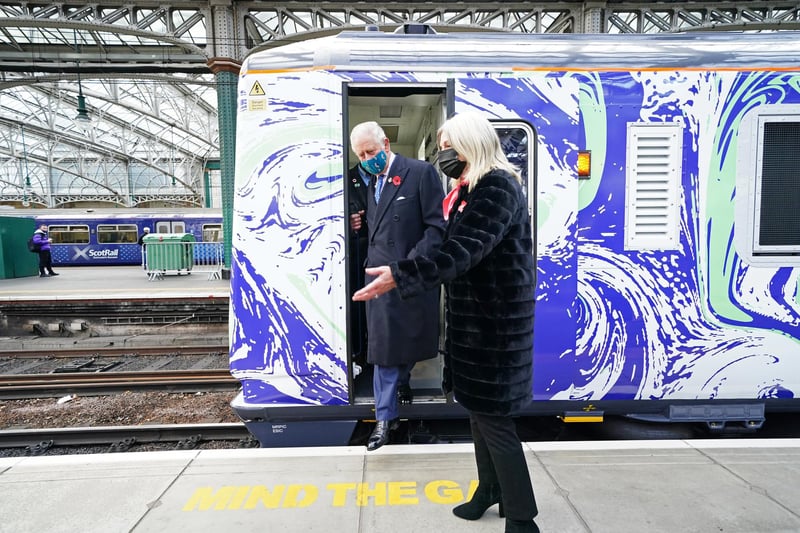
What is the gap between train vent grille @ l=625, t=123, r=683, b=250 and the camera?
9.48ft

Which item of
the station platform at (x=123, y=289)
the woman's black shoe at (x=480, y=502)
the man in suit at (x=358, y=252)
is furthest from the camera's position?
the station platform at (x=123, y=289)

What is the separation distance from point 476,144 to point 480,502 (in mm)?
1795

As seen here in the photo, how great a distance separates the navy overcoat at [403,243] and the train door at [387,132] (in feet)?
0.74

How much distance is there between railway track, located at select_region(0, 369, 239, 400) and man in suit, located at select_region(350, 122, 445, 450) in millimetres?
3148

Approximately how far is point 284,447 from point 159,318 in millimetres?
7133

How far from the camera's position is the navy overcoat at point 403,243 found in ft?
9.40

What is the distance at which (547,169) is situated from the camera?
2.89m

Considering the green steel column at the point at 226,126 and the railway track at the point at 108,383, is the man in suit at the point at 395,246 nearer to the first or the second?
the railway track at the point at 108,383

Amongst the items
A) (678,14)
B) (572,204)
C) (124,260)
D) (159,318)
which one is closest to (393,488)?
(572,204)

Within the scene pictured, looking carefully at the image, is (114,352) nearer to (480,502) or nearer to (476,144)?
(480,502)

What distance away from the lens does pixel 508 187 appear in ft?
6.17

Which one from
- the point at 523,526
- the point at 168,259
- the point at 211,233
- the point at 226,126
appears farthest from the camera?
the point at 211,233

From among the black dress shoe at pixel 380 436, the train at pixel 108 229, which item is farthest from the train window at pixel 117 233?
the black dress shoe at pixel 380 436

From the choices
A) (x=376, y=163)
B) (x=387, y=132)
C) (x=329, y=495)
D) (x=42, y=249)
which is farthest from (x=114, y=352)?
(x=42, y=249)
